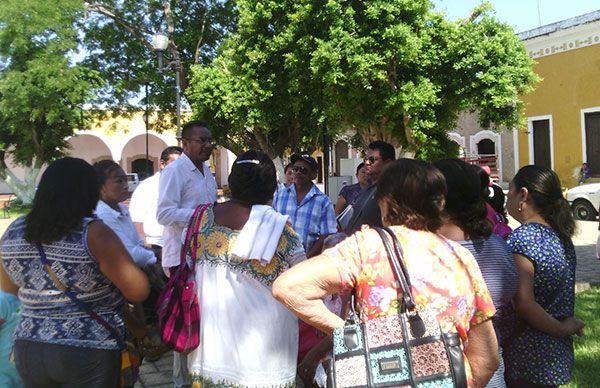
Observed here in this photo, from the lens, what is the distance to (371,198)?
3383 mm

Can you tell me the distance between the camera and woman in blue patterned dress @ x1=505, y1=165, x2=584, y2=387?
2.41m

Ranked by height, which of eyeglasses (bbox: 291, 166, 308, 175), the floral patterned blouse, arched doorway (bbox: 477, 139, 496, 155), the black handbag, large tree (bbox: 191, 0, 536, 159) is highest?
large tree (bbox: 191, 0, 536, 159)

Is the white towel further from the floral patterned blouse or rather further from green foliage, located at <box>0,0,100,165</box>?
green foliage, located at <box>0,0,100,165</box>

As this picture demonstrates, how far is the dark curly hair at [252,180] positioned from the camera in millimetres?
2727

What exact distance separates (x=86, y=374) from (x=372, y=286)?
4.33ft

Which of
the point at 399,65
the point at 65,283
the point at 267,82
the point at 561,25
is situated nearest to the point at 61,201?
the point at 65,283

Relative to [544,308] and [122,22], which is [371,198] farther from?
[122,22]

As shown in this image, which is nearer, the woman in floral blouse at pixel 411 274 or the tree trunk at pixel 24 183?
the woman in floral blouse at pixel 411 274

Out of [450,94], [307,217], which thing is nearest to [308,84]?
[450,94]

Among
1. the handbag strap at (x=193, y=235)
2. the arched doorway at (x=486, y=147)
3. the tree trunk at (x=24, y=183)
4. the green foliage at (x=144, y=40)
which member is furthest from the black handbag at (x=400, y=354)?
the tree trunk at (x=24, y=183)

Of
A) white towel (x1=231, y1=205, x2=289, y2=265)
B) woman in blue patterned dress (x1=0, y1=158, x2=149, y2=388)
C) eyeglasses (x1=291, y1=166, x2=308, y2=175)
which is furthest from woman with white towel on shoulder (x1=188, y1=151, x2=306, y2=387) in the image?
eyeglasses (x1=291, y1=166, x2=308, y2=175)

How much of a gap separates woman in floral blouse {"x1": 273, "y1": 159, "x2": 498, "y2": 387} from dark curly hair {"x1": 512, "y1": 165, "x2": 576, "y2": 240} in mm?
893

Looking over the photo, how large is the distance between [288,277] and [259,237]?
0.75 m

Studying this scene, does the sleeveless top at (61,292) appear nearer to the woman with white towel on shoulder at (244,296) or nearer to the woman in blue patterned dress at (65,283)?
the woman in blue patterned dress at (65,283)
